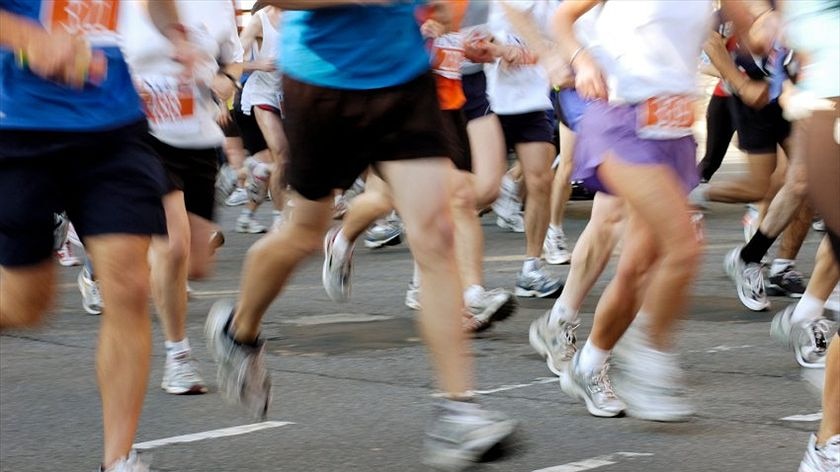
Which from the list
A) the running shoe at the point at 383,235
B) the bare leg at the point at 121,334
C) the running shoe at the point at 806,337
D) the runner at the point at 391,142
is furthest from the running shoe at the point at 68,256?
the bare leg at the point at 121,334

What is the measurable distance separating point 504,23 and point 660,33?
367cm

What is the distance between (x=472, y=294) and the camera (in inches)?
298

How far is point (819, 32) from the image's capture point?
3.86 meters

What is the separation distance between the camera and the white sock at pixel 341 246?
25.2 ft

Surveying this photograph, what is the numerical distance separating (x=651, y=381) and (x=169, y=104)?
2.49 meters

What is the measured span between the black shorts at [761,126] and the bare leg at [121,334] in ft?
16.7

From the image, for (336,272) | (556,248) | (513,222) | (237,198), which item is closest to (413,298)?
(336,272)

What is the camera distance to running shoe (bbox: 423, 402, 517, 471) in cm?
437

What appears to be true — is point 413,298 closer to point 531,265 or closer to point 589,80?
point 531,265

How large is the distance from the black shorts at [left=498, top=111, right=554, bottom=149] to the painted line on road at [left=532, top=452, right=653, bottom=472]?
4.16 metres

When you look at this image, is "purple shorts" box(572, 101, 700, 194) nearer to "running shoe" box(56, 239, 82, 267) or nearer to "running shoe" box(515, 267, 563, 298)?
"running shoe" box(515, 267, 563, 298)

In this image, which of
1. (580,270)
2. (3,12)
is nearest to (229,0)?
(580,270)

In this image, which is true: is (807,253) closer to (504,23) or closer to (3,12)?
(504,23)

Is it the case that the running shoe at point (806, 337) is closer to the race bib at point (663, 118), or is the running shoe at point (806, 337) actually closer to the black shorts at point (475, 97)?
the race bib at point (663, 118)
